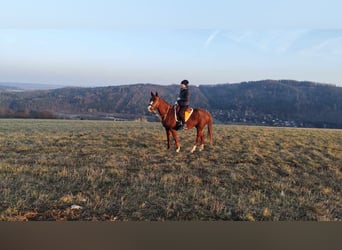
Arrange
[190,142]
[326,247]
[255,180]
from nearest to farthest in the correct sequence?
[326,247] → [255,180] → [190,142]

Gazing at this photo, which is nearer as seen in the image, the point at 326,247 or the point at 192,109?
the point at 326,247

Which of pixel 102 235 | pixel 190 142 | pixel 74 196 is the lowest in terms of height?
pixel 102 235

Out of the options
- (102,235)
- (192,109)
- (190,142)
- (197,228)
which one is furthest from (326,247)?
(190,142)

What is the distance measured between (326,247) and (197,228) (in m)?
1.42

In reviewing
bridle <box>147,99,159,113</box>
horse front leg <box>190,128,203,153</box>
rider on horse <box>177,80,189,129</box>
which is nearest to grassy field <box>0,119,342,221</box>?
horse front leg <box>190,128,203,153</box>

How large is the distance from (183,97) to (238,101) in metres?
0.97

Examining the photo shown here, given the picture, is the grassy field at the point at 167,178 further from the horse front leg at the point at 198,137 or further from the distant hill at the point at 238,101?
the distant hill at the point at 238,101

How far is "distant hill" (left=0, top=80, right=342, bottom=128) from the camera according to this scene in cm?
440

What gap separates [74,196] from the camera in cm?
348

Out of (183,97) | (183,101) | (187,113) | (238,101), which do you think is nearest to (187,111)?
(187,113)

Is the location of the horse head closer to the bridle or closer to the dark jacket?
the bridle

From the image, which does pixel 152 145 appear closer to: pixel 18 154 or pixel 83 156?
pixel 83 156

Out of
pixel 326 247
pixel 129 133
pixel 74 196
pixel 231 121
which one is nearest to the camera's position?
pixel 326 247

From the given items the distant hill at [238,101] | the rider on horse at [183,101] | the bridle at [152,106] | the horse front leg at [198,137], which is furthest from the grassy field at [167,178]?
the bridle at [152,106]
